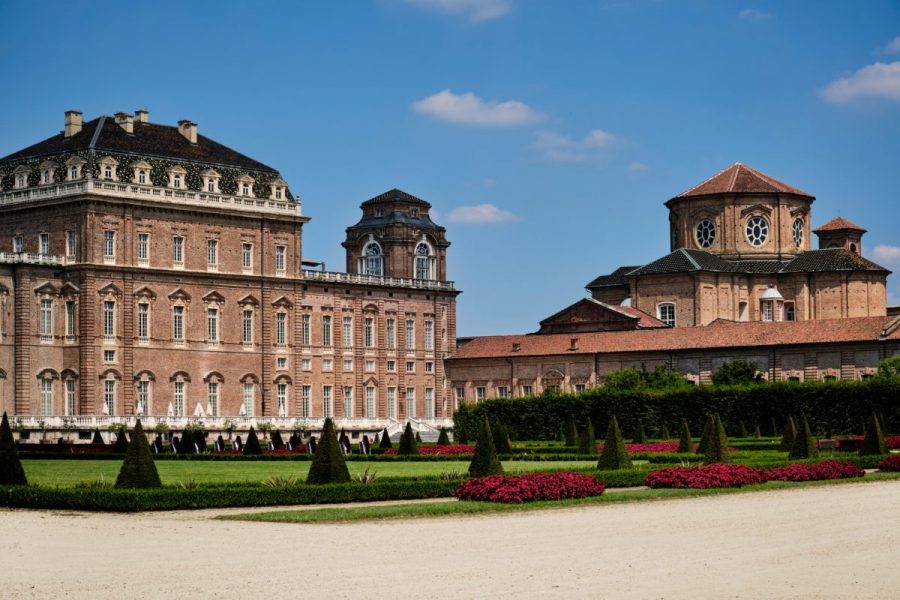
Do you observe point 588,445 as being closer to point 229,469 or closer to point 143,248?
point 229,469

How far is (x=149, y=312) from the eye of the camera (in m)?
75.9

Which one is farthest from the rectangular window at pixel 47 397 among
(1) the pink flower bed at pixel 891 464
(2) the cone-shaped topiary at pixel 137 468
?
(2) the cone-shaped topiary at pixel 137 468

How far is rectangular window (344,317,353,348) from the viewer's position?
85625 millimetres

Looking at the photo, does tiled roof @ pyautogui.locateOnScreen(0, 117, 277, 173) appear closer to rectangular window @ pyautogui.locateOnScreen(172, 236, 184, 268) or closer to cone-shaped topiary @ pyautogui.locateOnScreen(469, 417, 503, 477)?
rectangular window @ pyautogui.locateOnScreen(172, 236, 184, 268)

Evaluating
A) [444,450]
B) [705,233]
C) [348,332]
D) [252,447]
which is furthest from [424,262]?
[444,450]

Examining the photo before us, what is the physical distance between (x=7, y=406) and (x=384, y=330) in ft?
76.4

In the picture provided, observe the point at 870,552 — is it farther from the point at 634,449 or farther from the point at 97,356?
the point at 97,356

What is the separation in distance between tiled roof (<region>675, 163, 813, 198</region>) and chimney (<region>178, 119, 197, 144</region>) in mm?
28451

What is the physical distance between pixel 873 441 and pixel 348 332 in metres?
48.0

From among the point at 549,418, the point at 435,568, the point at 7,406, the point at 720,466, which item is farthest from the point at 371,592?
the point at 7,406

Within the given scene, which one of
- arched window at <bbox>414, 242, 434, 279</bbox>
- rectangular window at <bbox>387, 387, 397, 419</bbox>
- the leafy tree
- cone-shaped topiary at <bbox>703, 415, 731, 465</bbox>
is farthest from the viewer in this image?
arched window at <bbox>414, 242, 434, 279</bbox>

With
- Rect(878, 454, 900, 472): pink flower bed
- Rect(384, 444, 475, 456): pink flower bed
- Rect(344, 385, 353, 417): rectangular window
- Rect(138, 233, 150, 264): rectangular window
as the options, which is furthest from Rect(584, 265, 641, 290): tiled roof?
Rect(878, 454, 900, 472): pink flower bed

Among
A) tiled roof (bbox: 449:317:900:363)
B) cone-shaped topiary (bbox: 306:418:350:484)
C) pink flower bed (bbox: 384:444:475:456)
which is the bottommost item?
pink flower bed (bbox: 384:444:475:456)

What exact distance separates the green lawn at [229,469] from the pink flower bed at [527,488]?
6101 mm
